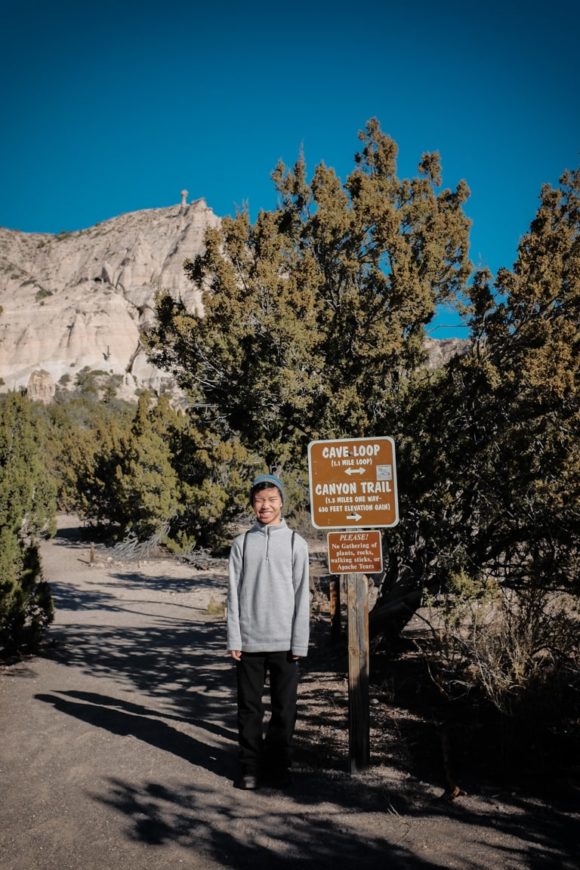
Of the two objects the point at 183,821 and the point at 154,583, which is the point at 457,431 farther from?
the point at 154,583

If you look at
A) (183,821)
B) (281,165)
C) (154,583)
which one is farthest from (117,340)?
(183,821)

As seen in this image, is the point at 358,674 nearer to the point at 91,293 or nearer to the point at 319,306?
the point at 319,306

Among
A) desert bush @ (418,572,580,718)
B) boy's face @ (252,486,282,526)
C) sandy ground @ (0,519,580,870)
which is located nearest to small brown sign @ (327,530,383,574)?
boy's face @ (252,486,282,526)

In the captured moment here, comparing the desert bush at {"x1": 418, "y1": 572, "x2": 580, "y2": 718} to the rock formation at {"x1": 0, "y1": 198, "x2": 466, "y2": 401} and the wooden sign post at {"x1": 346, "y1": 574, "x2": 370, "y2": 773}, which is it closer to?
the wooden sign post at {"x1": 346, "y1": 574, "x2": 370, "y2": 773}

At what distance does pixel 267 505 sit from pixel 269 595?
0.55 meters

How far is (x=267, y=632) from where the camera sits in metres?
3.62

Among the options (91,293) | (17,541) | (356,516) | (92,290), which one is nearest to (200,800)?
(356,516)

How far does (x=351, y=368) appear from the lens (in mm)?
6445

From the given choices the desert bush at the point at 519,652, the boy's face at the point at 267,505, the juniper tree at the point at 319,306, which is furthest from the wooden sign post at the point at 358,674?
the juniper tree at the point at 319,306

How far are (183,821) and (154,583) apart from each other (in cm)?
1418

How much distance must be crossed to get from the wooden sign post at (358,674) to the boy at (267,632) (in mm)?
383

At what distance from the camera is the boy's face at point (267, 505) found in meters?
3.76

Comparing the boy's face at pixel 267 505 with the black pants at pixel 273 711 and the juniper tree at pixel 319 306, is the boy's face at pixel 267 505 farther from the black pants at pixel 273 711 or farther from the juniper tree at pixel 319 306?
the juniper tree at pixel 319 306

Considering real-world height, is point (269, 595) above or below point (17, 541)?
below
